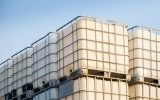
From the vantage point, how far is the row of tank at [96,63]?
31375 mm

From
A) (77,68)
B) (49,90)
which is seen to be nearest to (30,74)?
(49,90)

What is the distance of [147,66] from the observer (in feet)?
112

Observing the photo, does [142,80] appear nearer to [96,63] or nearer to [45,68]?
[96,63]

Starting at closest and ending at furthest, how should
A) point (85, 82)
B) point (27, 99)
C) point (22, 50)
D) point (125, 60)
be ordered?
point (85, 82) < point (125, 60) < point (27, 99) < point (22, 50)

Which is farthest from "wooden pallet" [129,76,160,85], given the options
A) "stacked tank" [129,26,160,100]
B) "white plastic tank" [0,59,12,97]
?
"white plastic tank" [0,59,12,97]

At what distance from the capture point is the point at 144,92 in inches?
1309

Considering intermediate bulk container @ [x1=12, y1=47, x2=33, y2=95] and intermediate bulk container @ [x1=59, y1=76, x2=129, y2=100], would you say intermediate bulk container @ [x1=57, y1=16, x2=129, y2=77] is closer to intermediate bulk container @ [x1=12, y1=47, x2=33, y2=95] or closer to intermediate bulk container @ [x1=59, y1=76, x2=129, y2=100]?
intermediate bulk container @ [x1=59, y1=76, x2=129, y2=100]

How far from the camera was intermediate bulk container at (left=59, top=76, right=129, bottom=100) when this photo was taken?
30656 mm

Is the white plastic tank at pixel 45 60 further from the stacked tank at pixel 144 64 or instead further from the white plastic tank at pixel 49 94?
the stacked tank at pixel 144 64

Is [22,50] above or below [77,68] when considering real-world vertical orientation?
above

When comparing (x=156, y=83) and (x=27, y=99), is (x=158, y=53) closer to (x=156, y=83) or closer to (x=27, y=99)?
(x=156, y=83)

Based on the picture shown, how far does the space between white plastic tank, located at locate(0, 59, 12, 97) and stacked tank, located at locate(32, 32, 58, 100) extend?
6.10 m

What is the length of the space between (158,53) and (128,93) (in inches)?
168

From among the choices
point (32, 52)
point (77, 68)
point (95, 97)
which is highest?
point (32, 52)
